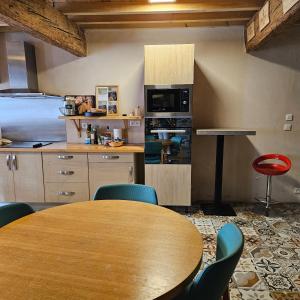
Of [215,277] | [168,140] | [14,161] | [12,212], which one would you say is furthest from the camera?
[14,161]

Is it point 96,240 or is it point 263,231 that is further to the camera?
point 263,231

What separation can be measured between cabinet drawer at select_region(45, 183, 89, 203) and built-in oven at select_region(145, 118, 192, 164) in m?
0.91

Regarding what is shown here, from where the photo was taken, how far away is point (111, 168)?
10.6 feet

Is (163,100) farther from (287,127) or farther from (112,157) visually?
(287,127)

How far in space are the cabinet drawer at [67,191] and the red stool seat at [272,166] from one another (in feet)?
7.24

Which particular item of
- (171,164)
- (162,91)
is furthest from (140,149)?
(162,91)

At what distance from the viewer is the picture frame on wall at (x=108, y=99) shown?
3.65 m

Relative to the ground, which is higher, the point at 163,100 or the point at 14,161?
the point at 163,100

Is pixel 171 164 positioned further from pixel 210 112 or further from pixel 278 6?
pixel 278 6

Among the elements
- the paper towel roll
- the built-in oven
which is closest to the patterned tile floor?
the built-in oven

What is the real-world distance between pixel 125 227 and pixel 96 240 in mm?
189

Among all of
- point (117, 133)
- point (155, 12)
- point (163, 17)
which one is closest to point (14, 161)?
point (117, 133)

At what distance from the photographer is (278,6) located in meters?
2.24

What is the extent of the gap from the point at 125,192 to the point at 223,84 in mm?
2321
